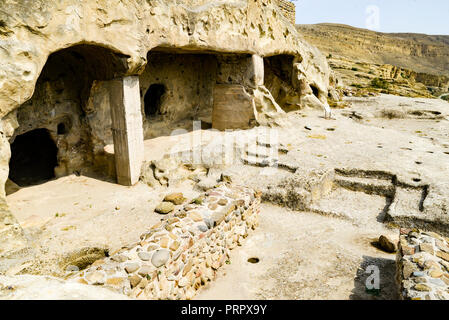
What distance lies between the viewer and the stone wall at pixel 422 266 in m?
3.11

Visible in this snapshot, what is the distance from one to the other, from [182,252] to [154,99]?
8.27 m

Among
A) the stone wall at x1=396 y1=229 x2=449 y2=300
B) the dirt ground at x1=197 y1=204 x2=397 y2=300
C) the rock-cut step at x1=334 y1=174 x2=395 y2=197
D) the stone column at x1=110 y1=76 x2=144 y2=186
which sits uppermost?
the stone column at x1=110 y1=76 x2=144 y2=186

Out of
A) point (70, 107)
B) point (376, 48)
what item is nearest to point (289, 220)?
point (70, 107)

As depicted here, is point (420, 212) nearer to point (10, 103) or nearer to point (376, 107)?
point (10, 103)

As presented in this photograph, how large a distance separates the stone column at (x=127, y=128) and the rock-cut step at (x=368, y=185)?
Result: 475 centimetres

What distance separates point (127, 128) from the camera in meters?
7.36

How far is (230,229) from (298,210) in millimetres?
1992

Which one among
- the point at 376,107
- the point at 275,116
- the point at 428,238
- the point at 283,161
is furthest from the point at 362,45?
the point at 428,238

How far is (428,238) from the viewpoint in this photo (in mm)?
4172

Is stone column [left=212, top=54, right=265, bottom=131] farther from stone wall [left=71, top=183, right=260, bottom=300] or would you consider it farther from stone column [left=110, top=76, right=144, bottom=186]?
stone wall [left=71, top=183, right=260, bottom=300]

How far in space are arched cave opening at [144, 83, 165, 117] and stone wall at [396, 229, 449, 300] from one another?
337 inches

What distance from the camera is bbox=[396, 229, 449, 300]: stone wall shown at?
3.11 meters

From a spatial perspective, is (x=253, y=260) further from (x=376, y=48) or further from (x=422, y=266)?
(x=376, y=48)

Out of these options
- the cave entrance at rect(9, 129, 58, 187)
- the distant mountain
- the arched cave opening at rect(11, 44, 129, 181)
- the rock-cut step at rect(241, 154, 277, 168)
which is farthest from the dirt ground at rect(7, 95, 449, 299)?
the distant mountain
